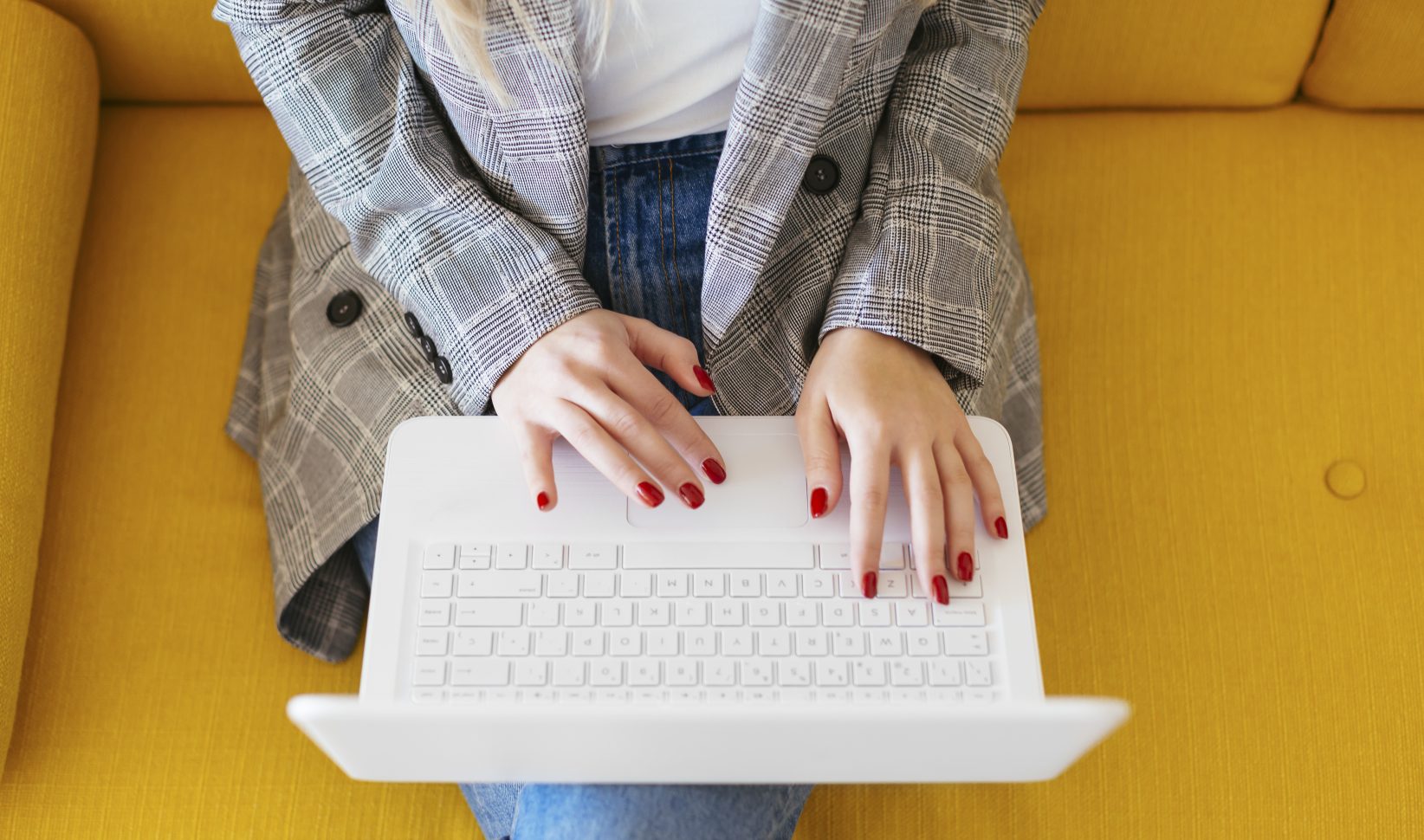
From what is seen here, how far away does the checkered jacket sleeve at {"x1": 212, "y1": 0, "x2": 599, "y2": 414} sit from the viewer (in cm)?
77

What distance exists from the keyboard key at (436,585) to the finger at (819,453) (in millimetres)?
238

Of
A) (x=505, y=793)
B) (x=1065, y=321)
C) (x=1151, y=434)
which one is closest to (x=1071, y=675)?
(x=1151, y=434)

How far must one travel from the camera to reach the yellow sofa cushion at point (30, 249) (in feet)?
2.78

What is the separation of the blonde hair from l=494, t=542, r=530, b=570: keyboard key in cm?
32

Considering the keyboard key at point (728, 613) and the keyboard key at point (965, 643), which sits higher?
the keyboard key at point (728, 613)

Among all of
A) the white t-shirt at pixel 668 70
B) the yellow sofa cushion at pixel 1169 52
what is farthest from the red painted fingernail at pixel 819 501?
A: the yellow sofa cushion at pixel 1169 52

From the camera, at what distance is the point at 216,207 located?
108 cm

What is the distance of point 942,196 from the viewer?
806 mm

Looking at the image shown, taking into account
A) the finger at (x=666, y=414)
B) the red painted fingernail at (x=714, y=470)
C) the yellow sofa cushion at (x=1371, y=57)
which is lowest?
the red painted fingernail at (x=714, y=470)

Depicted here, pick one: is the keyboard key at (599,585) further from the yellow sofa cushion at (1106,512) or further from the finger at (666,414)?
the yellow sofa cushion at (1106,512)

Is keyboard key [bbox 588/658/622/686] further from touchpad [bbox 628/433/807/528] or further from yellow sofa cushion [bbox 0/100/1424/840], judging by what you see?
yellow sofa cushion [bbox 0/100/1424/840]

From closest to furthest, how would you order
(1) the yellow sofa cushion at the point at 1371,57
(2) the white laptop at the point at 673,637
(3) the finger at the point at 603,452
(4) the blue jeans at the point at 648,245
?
(2) the white laptop at the point at 673,637, (3) the finger at the point at 603,452, (4) the blue jeans at the point at 648,245, (1) the yellow sofa cushion at the point at 1371,57

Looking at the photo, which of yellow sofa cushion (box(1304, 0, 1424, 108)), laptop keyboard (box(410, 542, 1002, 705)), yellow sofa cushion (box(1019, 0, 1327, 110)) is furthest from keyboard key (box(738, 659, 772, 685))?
yellow sofa cushion (box(1304, 0, 1424, 108))

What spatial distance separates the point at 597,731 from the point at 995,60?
1.98 ft
